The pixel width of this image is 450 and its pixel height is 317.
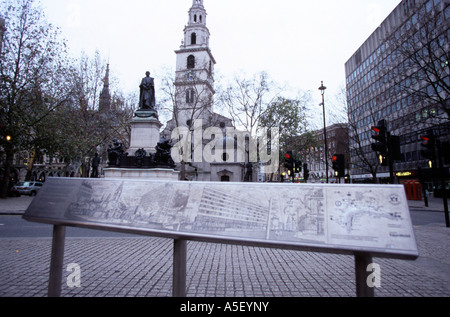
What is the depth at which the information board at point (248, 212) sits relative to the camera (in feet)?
5.90

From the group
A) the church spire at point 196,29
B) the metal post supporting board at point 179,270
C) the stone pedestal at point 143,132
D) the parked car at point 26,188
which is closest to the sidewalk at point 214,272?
the metal post supporting board at point 179,270

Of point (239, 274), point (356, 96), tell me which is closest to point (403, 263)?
point (239, 274)

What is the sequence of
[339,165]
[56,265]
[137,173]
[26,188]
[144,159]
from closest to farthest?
[56,265] → [339,165] → [137,173] → [144,159] → [26,188]

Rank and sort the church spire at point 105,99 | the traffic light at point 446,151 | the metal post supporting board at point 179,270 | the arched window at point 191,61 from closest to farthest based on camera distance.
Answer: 1. the metal post supporting board at point 179,270
2. the traffic light at point 446,151
3. the church spire at point 105,99
4. the arched window at point 191,61

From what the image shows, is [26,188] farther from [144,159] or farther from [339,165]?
[339,165]

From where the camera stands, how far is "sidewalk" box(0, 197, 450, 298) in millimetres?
3186

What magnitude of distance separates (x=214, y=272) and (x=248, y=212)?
2245 millimetres

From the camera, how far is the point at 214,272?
3.91m

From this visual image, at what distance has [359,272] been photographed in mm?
1923

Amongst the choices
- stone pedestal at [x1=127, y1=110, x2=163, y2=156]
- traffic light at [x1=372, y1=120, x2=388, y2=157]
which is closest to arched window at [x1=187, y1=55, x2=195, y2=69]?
stone pedestal at [x1=127, y1=110, x2=163, y2=156]

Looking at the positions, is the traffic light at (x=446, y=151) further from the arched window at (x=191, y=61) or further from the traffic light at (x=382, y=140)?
the arched window at (x=191, y=61)

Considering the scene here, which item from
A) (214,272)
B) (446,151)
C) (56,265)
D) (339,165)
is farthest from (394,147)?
(56,265)

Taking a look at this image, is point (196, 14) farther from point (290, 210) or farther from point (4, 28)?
point (290, 210)

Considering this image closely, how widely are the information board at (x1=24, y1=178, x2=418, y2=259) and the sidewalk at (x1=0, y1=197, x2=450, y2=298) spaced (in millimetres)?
1290
